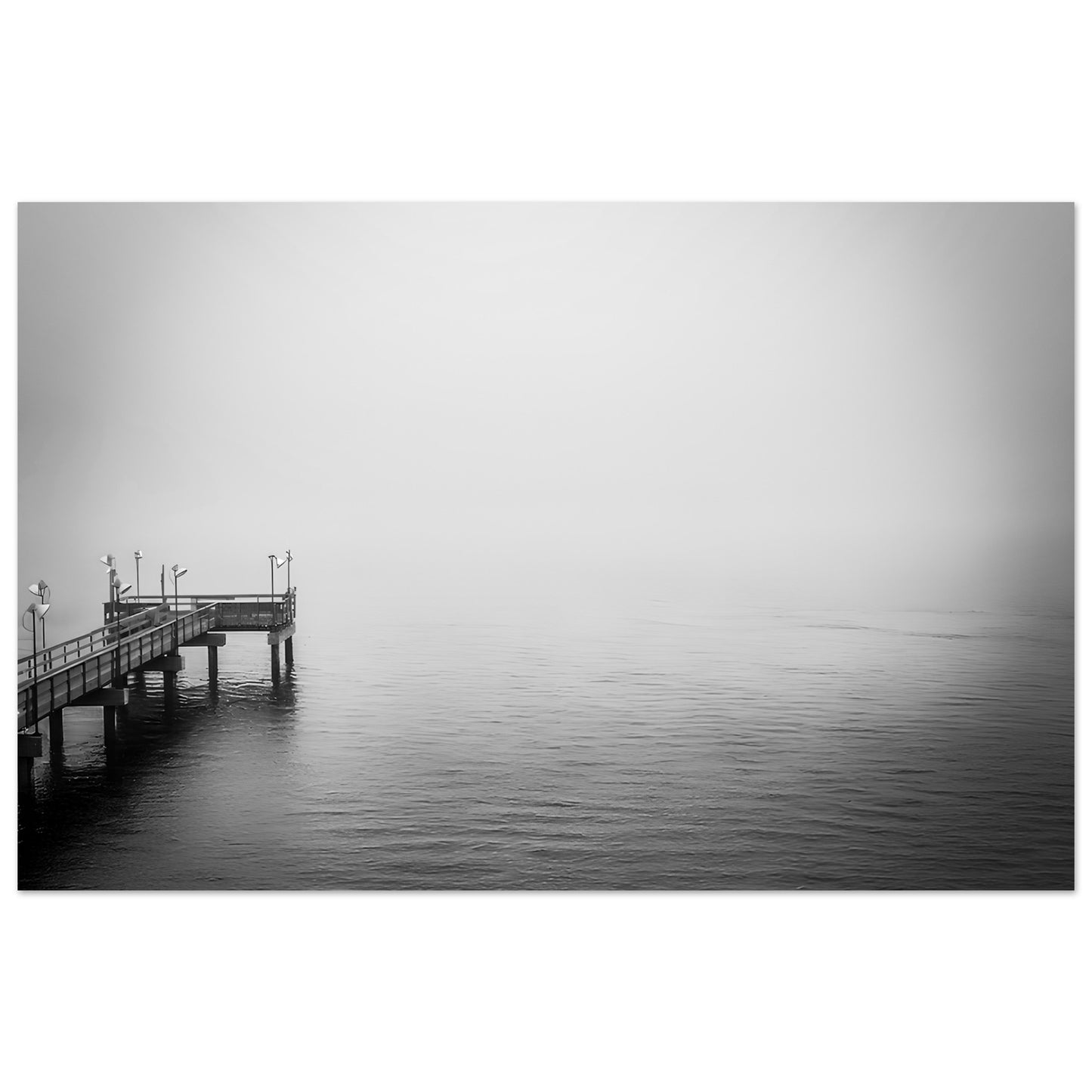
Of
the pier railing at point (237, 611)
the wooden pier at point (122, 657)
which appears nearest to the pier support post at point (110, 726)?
the wooden pier at point (122, 657)

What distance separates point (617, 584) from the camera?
55469 mm

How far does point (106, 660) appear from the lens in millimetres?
16922

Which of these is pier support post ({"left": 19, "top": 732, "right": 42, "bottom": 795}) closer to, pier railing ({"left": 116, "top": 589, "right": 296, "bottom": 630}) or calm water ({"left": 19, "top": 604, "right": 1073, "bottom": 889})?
calm water ({"left": 19, "top": 604, "right": 1073, "bottom": 889})

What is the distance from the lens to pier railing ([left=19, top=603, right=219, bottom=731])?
1396 centimetres

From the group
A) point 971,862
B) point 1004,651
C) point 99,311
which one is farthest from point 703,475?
point 971,862

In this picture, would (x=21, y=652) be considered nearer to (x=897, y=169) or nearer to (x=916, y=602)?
(x=897, y=169)

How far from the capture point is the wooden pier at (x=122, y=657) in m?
14.2

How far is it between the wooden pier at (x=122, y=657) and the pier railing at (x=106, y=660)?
0.5 inches

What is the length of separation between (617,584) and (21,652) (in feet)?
107

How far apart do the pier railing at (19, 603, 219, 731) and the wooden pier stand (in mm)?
12

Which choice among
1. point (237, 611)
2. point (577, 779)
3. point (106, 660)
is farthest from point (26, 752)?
point (237, 611)

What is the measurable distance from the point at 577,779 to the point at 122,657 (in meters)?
8.02

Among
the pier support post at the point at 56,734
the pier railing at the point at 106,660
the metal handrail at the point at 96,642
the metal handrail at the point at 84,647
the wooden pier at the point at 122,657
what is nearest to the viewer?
the pier railing at the point at 106,660

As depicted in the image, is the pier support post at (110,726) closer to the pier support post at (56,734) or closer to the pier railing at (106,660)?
the pier railing at (106,660)
